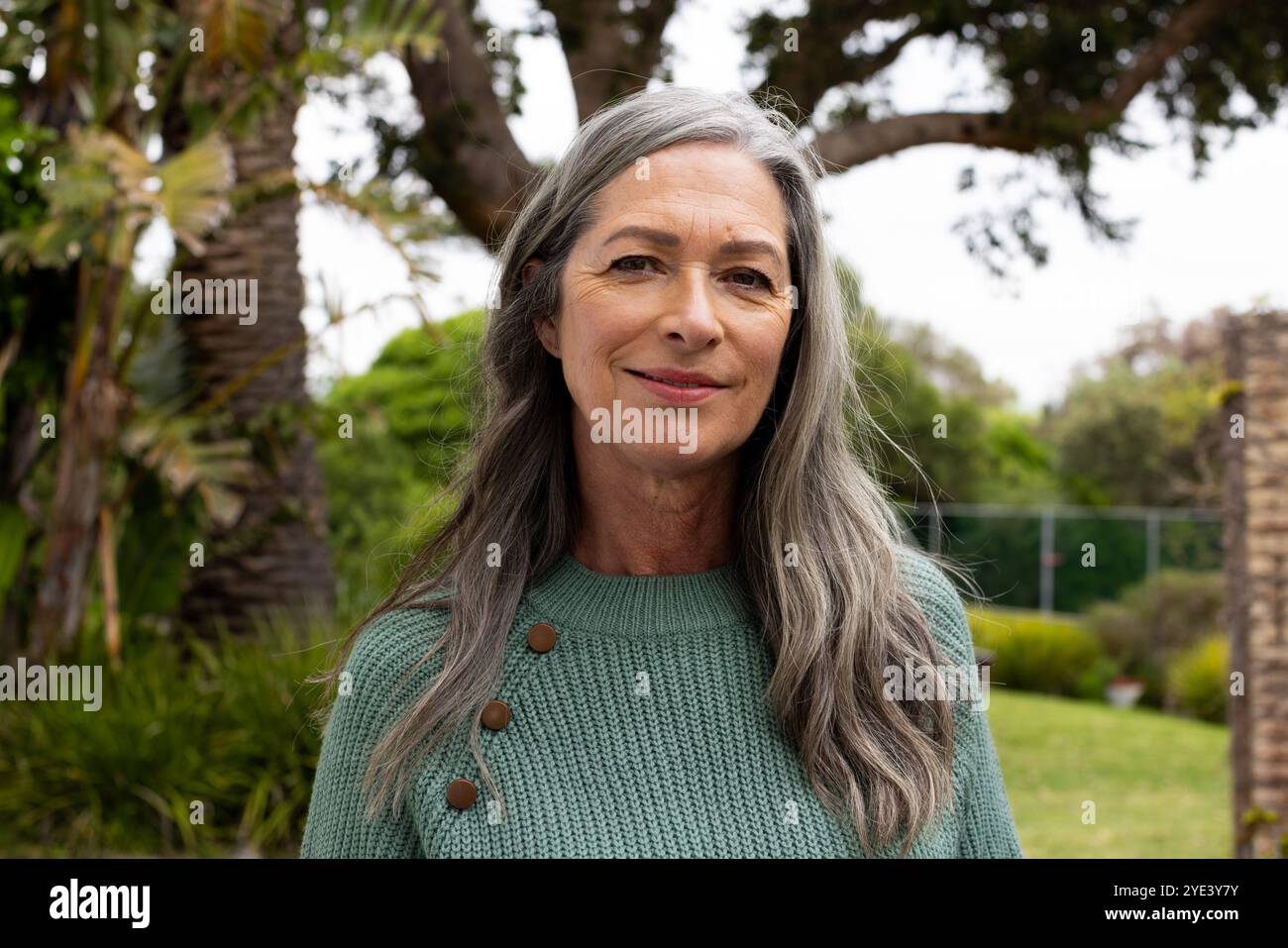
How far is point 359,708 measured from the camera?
1709 mm

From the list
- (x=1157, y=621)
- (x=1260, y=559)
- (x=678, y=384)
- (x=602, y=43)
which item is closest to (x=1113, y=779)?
(x=1260, y=559)

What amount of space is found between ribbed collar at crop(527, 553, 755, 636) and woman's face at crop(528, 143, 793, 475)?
0.18m

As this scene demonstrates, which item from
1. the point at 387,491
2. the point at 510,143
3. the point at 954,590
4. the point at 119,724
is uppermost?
the point at 510,143

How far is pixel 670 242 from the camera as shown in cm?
162

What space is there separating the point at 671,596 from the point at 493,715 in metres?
0.29

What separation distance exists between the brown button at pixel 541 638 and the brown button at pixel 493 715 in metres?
0.09

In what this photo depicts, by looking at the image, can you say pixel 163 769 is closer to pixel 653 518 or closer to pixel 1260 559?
pixel 653 518

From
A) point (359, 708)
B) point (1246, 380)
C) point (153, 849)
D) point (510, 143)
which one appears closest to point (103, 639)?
point (153, 849)

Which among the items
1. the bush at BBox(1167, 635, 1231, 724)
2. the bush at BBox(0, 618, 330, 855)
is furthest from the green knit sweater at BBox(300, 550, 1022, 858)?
the bush at BBox(1167, 635, 1231, 724)

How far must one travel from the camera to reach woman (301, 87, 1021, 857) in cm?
162

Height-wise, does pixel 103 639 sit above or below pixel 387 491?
below

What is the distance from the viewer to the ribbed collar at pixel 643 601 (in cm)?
174

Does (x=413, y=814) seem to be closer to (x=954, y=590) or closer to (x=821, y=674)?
(x=821, y=674)

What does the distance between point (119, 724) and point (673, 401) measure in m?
4.95
